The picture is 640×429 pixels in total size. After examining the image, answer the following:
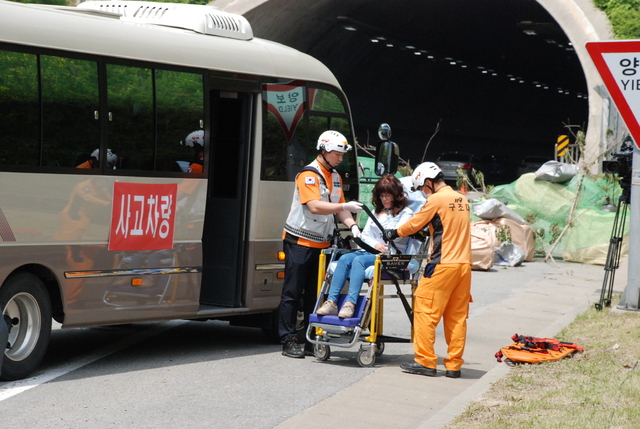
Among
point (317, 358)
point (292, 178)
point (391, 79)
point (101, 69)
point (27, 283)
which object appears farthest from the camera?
point (391, 79)

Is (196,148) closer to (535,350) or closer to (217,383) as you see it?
(217,383)

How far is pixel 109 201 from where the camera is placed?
7469mm

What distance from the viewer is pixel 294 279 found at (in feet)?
27.6

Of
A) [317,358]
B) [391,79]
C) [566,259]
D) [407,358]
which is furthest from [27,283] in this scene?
[391,79]

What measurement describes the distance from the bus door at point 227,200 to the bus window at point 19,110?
6.89 feet

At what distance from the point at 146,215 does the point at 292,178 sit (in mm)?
1849

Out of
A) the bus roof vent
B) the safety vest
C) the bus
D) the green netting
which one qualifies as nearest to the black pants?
the safety vest

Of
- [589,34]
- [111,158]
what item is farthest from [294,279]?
[589,34]

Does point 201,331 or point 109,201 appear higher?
point 109,201

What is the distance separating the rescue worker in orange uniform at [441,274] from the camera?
763cm

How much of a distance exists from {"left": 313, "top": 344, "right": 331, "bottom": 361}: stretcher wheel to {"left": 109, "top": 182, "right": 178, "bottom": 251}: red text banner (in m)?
1.62

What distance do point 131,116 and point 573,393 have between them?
4.18 meters

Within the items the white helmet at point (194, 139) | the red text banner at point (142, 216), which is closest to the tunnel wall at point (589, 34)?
the white helmet at point (194, 139)

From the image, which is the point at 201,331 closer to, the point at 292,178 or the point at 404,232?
the point at 292,178
